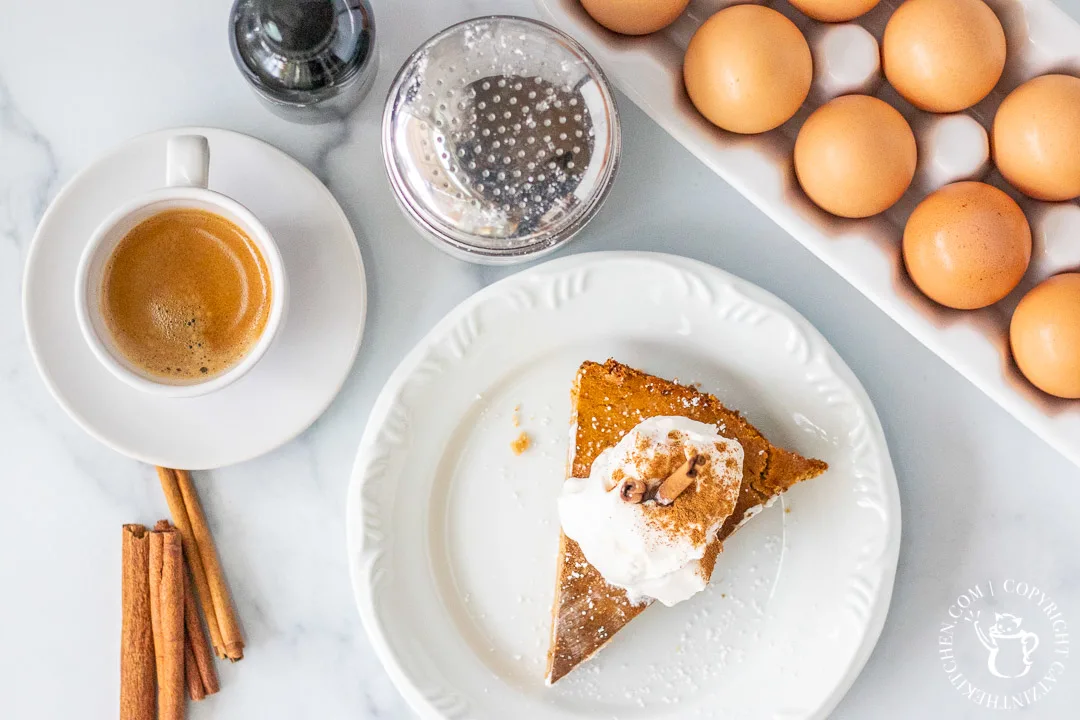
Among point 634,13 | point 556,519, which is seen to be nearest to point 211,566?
point 556,519

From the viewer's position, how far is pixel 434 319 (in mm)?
1139

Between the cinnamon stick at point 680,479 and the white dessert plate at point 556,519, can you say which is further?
the white dessert plate at point 556,519

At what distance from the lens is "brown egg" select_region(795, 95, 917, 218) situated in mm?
964

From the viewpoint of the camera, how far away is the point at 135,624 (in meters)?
1.13

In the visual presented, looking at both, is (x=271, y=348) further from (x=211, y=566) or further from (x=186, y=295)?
(x=211, y=566)

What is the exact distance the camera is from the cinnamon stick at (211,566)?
1.13 metres

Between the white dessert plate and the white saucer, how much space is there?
11 centimetres

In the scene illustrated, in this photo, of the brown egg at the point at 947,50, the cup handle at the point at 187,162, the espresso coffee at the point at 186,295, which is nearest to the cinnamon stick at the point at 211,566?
the espresso coffee at the point at 186,295

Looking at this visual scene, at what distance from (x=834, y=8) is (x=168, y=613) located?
1121 millimetres

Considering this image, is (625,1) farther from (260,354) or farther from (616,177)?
(260,354)

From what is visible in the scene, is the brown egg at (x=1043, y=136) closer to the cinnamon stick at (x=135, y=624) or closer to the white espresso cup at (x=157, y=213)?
the white espresso cup at (x=157, y=213)

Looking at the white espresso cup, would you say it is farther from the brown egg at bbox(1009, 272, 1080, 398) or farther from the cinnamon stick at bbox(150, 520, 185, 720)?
the brown egg at bbox(1009, 272, 1080, 398)

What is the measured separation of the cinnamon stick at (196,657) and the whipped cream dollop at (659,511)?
1.77ft

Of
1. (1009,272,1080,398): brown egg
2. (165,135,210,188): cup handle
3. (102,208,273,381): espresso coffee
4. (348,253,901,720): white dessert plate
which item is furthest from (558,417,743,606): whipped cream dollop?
(165,135,210,188): cup handle
